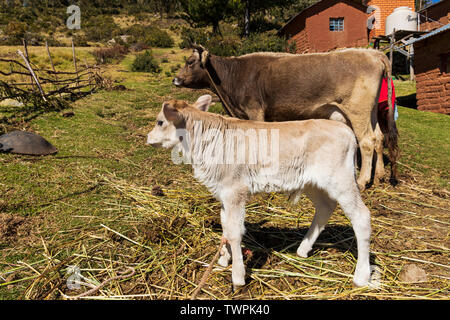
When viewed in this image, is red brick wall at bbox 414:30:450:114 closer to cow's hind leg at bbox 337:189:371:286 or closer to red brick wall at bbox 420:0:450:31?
red brick wall at bbox 420:0:450:31

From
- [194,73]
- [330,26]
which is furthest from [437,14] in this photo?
[194,73]

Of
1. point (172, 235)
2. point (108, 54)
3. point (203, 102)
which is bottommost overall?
point (172, 235)

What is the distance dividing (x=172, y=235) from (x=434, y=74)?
1599cm

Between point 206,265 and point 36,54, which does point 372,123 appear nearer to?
point 206,265

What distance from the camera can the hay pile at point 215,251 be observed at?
320 cm

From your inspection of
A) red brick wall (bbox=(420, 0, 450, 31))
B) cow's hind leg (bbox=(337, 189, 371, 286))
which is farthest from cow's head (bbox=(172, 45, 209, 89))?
red brick wall (bbox=(420, 0, 450, 31))

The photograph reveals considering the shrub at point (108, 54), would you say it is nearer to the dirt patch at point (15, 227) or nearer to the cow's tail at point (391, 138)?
the dirt patch at point (15, 227)

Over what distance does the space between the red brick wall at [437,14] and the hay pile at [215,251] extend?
27614 mm

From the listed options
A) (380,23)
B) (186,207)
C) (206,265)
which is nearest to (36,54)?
(186,207)

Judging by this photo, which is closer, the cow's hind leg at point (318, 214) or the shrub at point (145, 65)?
the cow's hind leg at point (318, 214)

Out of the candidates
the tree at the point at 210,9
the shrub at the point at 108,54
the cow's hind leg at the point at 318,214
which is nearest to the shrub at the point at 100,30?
the shrub at the point at 108,54

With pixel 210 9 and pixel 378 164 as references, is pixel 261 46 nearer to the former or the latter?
pixel 210 9

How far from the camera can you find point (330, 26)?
28938 millimetres
